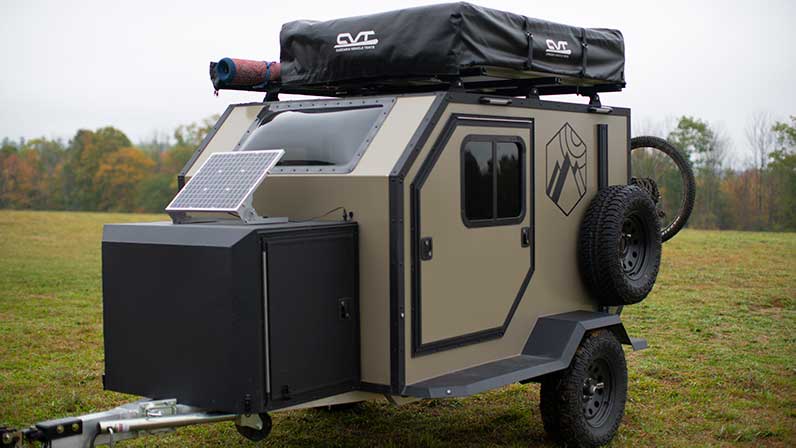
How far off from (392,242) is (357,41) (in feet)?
5.47

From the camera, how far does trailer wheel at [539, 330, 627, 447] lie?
640cm

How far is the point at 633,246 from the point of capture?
7316 mm

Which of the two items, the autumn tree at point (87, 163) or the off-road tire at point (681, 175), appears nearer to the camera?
the off-road tire at point (681, 175)

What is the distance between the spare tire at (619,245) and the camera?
687 centimetres

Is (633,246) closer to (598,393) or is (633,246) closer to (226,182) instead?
(598,393)

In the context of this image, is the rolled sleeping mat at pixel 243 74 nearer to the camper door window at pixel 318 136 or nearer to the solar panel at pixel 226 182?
the camper door window at pixel 318 136

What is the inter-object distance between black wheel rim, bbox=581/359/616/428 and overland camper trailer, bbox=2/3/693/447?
0.06 ft

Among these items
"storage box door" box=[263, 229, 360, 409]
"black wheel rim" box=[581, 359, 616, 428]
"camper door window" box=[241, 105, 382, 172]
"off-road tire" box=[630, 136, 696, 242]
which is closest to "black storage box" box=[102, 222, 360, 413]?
"storage box door" box=[263, 229, 360, 409]

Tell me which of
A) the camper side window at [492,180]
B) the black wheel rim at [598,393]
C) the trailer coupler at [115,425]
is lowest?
the black wheel rim at [598,393]

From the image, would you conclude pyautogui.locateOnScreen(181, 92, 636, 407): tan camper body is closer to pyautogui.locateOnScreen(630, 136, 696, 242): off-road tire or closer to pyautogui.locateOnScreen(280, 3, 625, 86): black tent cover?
pyautogui.locateOnScreen(280, 3, 625, 86): black tent cover

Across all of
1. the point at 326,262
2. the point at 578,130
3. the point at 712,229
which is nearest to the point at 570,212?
the point at 578,130

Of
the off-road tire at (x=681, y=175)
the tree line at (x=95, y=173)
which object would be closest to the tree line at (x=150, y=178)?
the tree line at (x=95, y=173)

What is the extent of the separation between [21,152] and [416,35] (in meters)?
26.6

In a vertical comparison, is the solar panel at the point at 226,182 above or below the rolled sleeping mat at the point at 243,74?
below
